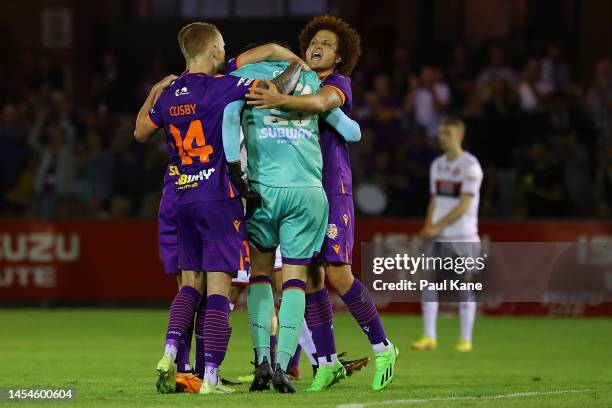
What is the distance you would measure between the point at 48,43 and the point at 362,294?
65.8ft

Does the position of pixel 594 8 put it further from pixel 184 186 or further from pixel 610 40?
pixel 184 186

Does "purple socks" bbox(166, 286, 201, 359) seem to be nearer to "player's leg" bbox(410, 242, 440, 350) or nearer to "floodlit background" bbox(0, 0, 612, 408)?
"floodlit background" bbox(0, 0, 612, 408)

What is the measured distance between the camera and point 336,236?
9094 mm

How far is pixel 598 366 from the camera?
39.1 ft

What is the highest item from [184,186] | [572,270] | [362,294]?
[184,186]

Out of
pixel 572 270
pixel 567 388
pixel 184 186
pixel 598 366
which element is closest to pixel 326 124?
pixel 184 186

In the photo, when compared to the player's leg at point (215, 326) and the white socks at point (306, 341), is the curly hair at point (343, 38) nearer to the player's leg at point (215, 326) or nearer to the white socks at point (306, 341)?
the player's leg at point (215, 326)

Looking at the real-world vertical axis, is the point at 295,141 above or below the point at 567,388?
above

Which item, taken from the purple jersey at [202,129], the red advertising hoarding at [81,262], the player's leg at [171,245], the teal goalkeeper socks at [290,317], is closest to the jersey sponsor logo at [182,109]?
the purple jersey at [202,129]

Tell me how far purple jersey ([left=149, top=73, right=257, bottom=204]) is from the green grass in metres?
1.34

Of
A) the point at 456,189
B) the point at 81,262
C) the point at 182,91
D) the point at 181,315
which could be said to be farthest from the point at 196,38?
the point at 81,262

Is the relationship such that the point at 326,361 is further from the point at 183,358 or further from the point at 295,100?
the point at 295,100

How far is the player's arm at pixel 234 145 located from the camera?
857 centimetres

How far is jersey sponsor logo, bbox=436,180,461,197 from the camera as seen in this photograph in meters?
14.2
